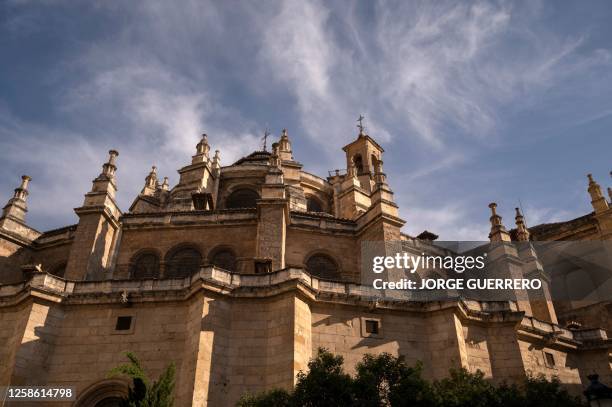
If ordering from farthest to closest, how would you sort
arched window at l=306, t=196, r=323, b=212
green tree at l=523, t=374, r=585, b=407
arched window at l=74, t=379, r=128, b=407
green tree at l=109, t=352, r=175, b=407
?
arched window at l=306, t=196, r=323, b=212
arched window at l=74, t=379, r=128, b=407
green tree at l=523, t=374, r=585, b=407
green tree at l=109, t=352, r=175, b=407

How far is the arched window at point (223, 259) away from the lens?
2538cm

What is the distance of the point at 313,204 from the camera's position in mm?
37312

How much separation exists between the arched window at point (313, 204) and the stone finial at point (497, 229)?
1144cm

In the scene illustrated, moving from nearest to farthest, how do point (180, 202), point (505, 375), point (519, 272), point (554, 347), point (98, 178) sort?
point (505, 375), point (554, 347), point (98, 178), point (519, 272), point (180, 202)

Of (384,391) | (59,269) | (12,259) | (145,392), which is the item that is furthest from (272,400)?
(12,259)

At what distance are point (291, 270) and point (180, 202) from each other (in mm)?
15257

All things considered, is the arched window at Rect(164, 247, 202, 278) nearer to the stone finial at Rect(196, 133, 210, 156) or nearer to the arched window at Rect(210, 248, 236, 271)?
the arched window at Rect(210, 248, 236, 271)

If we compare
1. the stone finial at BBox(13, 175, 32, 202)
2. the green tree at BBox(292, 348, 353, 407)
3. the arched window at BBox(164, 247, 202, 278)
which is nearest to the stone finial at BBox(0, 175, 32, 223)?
the stone finial at BBox(13, 175, 32, 202)

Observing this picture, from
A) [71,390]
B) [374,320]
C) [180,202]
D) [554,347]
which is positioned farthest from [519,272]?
[71,390]

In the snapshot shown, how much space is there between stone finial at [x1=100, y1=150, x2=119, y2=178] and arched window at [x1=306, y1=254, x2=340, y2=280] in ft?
33.6

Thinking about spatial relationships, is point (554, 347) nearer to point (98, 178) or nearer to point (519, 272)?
point (519, 272)

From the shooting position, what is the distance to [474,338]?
69.6 ft

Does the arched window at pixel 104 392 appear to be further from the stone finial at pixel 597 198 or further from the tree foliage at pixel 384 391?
the stone finial at pixel 597 198

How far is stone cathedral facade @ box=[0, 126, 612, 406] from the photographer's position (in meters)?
18.3
